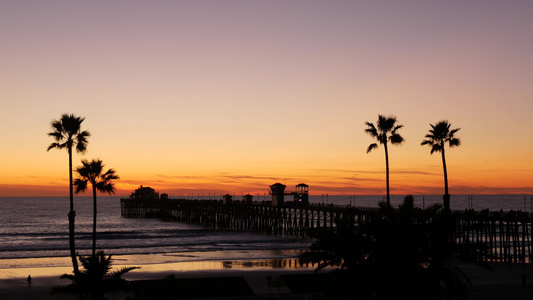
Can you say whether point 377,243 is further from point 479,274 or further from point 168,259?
point 168,259

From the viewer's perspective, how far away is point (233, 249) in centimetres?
5597

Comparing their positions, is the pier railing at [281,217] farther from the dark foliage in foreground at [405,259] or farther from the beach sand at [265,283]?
the dark foliage in foreground at [405,259]

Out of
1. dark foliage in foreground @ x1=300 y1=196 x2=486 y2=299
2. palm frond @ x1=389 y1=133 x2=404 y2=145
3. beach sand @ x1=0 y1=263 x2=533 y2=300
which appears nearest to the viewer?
dark foliage in foreground @ x1=300 y1=196 x2=486 y2=299

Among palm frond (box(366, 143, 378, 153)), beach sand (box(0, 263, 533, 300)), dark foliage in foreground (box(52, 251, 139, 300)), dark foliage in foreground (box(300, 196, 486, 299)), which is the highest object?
palm frond (box(366, 143, 378, 153))

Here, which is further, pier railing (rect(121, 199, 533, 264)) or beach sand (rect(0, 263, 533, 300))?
pier railing (rect(121, 199, 533, 264))

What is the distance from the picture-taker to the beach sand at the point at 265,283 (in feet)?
94.4

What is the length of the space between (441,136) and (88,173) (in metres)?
26.8

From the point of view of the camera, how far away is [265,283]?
33.7 m

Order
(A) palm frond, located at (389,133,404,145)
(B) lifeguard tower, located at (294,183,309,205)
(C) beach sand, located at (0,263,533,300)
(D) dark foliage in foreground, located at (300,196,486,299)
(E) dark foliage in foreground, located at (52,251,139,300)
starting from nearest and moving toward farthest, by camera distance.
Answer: (D) dark foliage in foreground, located at (300,196,486,299), (E) dark foliage in foreground, located at (52,251,139,300), (C) beach sand, located at (0,263,533,300), (A) palm frond, located at (389,133,404,145), (B) lifeguard tower, located at (294,183,309,205)

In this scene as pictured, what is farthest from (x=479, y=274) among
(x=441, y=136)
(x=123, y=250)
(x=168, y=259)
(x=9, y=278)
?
(x=123, y=250)

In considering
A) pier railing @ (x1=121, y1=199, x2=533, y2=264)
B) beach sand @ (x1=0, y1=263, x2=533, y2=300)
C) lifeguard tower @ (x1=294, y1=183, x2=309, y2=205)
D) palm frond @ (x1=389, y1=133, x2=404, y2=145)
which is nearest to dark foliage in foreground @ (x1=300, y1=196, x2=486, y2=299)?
beach sand @ (x1=0, y1=263, x2=533, y2=300)

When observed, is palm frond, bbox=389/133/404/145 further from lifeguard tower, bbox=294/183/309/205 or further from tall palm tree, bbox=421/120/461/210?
lifeguard tower, bbox=294/183/309/205

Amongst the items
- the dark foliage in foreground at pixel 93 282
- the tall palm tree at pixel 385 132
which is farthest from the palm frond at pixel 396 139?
the dark foliage in foreground at pixel 93 282

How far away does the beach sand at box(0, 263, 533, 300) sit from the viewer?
2878cm
